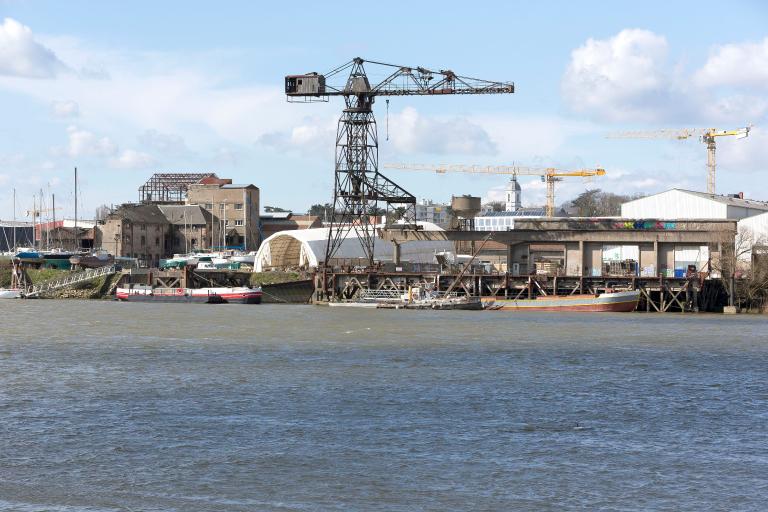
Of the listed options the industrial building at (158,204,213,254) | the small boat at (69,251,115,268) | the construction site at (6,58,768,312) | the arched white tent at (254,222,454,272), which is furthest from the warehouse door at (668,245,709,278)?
the industrial building at (158,204,213,254)

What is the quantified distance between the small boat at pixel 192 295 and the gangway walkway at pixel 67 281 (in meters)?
6.66

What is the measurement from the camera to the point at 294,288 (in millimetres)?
96250

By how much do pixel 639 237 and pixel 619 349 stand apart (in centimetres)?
3934

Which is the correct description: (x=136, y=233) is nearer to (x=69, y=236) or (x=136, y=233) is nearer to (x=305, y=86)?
(x=69, y=236)

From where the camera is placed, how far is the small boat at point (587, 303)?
268 ft

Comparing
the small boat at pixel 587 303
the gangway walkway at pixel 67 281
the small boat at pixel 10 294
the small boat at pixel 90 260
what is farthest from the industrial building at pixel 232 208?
the small boat at pixel 587 303

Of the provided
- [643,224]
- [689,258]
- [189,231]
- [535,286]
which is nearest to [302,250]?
[535,286]

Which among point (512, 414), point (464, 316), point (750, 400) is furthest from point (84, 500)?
point (464, 316)

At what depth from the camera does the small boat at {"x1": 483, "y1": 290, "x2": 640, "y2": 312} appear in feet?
268

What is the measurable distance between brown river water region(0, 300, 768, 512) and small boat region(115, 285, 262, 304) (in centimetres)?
3716

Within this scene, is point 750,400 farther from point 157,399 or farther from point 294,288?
point 294,288

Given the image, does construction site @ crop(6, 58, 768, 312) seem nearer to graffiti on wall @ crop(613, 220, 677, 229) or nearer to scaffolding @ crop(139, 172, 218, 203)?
graffiti on wall @ crop(613, 220, 677, 229)

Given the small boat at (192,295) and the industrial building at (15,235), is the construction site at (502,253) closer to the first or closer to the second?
the small boat at (192,295)

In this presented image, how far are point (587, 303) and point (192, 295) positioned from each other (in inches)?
1385
